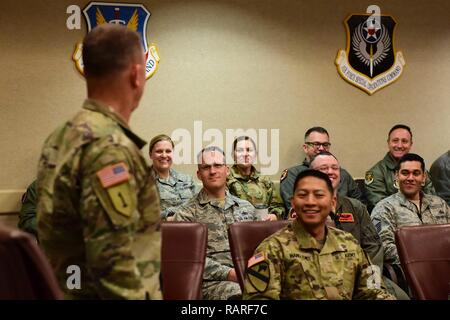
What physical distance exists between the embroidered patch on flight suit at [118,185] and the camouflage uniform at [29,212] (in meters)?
3.12

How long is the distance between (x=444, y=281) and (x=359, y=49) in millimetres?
3114

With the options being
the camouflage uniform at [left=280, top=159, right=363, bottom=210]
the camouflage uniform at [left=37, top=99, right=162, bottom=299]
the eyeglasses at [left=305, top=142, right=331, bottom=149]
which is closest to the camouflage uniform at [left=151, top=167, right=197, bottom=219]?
the camouflage uniform at [left=280, top=159, right=363, bottom=210]

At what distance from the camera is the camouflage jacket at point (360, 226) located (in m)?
3.58

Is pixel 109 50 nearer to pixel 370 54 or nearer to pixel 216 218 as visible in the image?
pixel 216 218

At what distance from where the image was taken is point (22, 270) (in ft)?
3.89

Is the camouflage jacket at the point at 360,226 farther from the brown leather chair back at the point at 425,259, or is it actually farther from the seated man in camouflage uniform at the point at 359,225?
the brown leather chair back at the point at 425,259

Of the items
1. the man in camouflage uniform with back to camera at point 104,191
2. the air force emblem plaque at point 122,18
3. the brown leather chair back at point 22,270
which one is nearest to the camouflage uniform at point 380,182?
the air force emblem plaque at point 122,18

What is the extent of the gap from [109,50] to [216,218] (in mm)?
2062

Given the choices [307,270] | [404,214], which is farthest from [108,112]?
A: [404,214]

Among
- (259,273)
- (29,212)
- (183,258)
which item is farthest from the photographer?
(29,212)

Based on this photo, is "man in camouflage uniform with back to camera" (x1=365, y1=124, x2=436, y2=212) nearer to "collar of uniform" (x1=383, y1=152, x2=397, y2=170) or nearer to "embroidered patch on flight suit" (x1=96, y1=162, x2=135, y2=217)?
"collar of uniform" (x1=383, y1=152, x2=397, y2=170)

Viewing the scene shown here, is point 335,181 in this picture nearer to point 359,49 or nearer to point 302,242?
point 302,242
